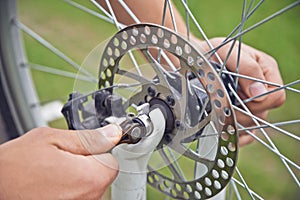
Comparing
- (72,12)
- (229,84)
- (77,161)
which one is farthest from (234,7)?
(77,161)

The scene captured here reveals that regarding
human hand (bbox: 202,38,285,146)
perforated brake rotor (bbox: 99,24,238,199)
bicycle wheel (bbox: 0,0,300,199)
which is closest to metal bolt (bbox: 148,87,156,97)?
perforated brake rotor (bbox: 99,24,238,199)

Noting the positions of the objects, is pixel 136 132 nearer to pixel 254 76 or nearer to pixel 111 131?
pixel 111 131

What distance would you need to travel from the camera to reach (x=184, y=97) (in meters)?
0.50

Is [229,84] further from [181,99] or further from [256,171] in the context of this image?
[256,171]

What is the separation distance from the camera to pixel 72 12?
1.65 meters

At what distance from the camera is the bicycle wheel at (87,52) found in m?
0.96

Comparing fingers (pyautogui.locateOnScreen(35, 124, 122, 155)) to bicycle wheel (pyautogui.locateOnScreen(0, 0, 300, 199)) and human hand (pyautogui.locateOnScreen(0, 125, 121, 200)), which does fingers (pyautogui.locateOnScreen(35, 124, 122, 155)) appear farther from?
bicycle wheel (pyautogui.locateOnScreen(0, 0, 300, 199))

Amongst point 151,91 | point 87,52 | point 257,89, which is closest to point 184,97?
point 151,91

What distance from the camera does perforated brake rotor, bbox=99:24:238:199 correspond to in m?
0.45

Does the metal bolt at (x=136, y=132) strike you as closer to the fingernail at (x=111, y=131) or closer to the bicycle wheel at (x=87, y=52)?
the fingernail at (x=111, y=131)

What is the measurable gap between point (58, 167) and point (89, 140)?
37mm

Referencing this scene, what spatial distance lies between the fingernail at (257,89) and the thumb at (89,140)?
Answer: 0.19 m

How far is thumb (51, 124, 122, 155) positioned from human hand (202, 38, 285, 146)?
19 centimetres

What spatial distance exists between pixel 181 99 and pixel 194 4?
4.22 ft
